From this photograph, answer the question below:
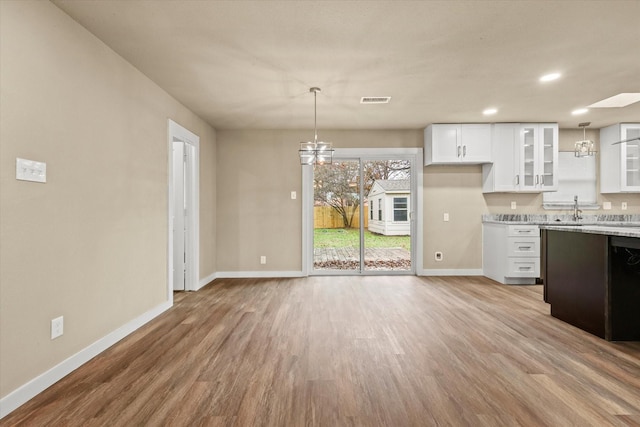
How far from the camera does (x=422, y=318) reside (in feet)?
11.1

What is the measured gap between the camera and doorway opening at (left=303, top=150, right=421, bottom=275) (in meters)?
5.60

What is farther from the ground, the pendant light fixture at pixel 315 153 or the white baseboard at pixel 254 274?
the pendant light fixture at pixel 315 153

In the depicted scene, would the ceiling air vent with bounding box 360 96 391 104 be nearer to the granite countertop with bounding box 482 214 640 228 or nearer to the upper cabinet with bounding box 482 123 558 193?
the upper cabinet with bounding box 482 123 558 193

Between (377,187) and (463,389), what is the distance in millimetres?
3984

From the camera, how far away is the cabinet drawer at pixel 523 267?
4.90 meters

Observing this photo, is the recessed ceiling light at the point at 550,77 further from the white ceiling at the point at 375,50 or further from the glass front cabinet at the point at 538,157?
the glass front cabinet at the point at 538,157

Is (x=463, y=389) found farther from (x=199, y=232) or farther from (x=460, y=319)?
(x=199, y=232)

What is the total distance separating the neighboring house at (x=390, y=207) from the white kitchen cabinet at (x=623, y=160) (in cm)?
326

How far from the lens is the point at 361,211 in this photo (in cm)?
561

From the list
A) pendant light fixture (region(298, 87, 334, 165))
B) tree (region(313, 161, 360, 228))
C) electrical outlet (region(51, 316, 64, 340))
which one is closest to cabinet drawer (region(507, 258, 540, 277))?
tree (region(313, 161, 360, 228))

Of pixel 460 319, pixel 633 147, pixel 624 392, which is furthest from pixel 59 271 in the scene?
pixel 633 147

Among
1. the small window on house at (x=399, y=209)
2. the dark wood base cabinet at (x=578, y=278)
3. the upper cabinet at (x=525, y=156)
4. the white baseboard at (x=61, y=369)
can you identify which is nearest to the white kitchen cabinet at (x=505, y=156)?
the upper cabinet at (x=525, y=156)

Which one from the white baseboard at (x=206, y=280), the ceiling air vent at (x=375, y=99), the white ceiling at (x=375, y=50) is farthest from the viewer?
the white baseboard at (x=206, y=280)

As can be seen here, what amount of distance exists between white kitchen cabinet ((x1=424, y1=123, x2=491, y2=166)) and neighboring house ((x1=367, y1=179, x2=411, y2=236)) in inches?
31.5
